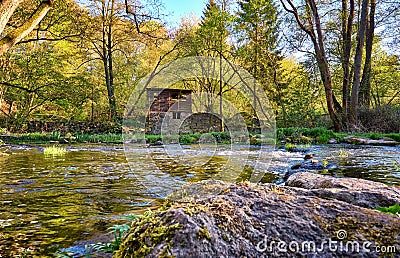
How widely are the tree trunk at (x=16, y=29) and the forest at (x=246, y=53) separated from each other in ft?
18.3

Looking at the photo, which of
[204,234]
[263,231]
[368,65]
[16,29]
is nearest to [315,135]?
[368,65]

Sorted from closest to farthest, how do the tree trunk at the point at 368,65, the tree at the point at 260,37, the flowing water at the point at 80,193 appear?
the flowing water at the point at 80,193 → the tree trunk at the point at 368,65 → the tree at the point at 260,37

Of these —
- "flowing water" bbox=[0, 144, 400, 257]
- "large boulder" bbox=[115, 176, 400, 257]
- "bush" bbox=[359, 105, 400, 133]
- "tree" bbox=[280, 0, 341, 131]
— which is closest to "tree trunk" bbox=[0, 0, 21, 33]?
"flowing water" bbox=[0, 144, 400, 257]

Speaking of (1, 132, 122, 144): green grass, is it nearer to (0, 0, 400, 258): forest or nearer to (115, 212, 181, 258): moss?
(0, 0, 400, 258): forest

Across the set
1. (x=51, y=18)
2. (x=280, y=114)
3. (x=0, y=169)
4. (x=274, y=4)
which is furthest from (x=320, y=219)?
(x=274, y=4)

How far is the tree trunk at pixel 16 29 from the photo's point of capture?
4.63 meters

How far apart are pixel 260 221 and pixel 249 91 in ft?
83.1

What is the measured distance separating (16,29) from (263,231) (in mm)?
6592

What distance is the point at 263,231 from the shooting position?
151 cm

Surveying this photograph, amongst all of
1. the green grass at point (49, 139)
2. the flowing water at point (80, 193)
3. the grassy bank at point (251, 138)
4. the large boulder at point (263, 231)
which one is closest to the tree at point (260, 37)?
the grassy bank at point (251, 138)

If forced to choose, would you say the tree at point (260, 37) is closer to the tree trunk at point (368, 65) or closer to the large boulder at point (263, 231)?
the tree trunk at point (368, 65)

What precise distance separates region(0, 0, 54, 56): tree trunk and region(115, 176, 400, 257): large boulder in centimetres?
452

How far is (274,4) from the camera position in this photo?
2648 cm

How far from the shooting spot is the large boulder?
1.39 metres
